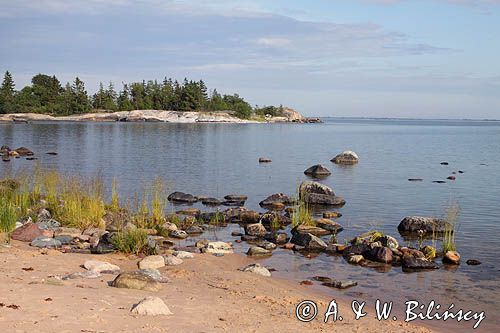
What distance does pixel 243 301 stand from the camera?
1161cm

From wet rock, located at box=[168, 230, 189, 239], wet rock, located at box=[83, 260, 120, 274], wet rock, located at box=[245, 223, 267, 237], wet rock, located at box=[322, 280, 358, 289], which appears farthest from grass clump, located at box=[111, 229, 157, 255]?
wet rock, located at box=[245, 223, 267, 237]

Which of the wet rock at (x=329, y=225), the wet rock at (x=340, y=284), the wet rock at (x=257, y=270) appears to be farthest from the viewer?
the wet rock at (x=329, y=225)

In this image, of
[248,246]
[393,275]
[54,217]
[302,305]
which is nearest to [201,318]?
[302,305]

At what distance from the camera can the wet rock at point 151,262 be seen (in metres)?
14.5

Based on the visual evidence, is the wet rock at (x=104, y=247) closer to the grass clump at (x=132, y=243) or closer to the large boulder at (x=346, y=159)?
the grass clump at (x=132, y=243)

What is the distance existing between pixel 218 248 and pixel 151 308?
8.45 m

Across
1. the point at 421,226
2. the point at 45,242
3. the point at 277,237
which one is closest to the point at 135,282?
the point at 45,242

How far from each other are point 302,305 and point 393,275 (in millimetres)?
5366

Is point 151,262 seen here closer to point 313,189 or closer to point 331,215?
point 331,215

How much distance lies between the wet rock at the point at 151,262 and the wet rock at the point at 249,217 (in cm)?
928

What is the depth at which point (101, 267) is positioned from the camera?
1338 centimetres

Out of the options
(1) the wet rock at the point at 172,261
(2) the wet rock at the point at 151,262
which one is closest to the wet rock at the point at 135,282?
(2) the wet rock at the point at 151,262

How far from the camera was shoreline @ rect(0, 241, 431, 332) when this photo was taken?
8.94 metres

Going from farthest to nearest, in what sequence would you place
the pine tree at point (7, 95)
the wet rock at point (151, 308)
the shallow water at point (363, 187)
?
the pine tree at point (7, 95)
the shallow water at point (363, 187)
the wet rock at point (151, 308)
